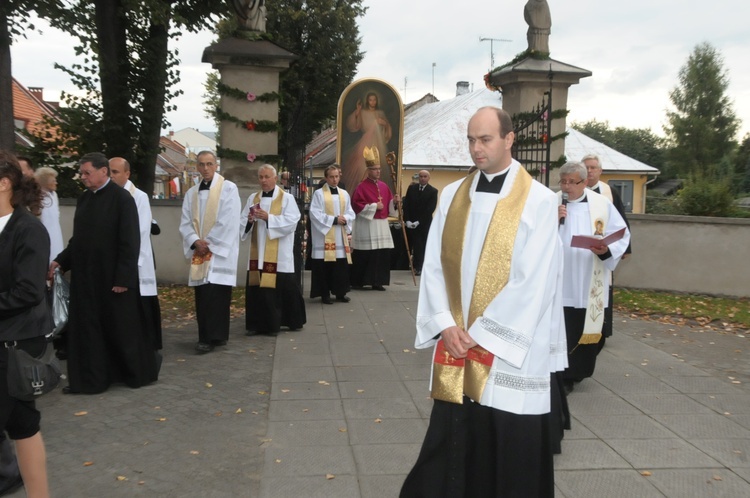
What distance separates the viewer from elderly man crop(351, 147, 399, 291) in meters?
13.0

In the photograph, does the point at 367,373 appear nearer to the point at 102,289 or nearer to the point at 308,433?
the point at 308,433

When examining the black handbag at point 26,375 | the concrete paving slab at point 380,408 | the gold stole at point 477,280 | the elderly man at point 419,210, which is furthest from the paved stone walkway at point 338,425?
the elderly man at point 419,210

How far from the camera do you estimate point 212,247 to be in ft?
27.5

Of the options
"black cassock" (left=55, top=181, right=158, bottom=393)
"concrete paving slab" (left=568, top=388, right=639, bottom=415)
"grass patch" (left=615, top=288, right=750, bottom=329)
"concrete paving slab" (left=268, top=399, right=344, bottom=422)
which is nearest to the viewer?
"concrete paving slab" (left=268, top=399, right=344, bottom=422)

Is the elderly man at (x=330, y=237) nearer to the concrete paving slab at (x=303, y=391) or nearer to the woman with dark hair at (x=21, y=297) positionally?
the concrete paving slab at (x=303, y=391)

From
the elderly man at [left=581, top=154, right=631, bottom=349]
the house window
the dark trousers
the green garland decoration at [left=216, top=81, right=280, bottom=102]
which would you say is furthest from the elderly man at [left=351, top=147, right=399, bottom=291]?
the house window

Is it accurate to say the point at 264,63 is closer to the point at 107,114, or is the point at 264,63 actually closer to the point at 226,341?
the point at 107,114

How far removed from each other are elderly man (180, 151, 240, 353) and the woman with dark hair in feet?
14.0

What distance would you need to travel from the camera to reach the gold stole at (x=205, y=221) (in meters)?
8.34

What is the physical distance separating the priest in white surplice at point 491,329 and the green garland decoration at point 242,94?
30.8 feet

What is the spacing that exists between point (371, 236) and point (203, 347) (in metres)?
5.20

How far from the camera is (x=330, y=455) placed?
202 inches

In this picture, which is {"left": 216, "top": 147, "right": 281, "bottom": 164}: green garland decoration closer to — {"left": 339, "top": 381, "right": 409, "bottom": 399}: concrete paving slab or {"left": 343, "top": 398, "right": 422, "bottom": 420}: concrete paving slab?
{"left": 339, "top": 381, "right": 409, "bottom": 399}: concrete paving slab

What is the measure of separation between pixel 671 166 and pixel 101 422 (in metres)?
67.8
